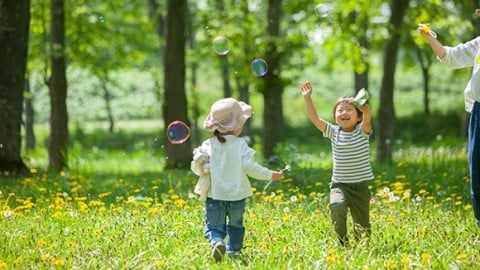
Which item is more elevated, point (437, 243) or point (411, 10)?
point (411, 10)

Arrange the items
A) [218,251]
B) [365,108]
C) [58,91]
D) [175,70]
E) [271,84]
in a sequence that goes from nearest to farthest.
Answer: [218,251] < [365,108] < [58,91] < [175,70] < [271,84]

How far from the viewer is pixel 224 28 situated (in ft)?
59.3

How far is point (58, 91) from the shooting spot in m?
14.0

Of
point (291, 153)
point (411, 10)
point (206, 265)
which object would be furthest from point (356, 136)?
point (411, 10)

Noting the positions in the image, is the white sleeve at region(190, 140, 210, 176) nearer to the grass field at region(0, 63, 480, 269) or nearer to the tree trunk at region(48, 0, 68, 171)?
the grass field at region(0, 63, 480, 269)

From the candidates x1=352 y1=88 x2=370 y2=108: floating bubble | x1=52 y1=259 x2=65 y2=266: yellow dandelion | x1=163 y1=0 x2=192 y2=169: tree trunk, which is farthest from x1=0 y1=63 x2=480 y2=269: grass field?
x1=163 y1=0 x2=192 y2=169: tree trunk

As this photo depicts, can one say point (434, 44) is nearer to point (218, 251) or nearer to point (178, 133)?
point (218, 251)

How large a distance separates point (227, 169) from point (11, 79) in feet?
21.1

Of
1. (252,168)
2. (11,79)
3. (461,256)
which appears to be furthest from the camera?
(11,79)

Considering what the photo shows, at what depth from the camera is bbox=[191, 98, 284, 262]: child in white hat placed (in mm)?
5879

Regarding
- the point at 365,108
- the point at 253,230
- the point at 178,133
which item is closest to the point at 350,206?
the point at 365,108

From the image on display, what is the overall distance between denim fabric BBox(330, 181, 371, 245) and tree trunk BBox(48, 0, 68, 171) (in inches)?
327

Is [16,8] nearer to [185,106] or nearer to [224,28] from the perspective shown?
[185,106]

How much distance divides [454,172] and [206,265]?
5.96m
